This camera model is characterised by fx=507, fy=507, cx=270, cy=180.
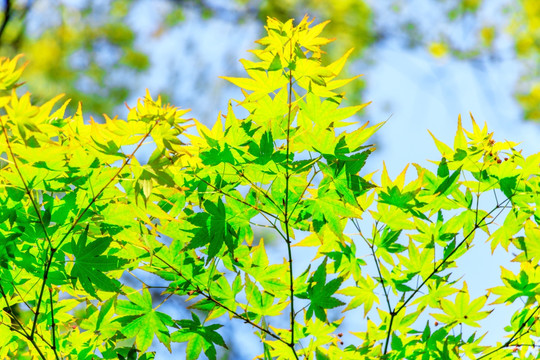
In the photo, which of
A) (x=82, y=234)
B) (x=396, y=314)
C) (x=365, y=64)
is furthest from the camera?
(x=365, y=64)

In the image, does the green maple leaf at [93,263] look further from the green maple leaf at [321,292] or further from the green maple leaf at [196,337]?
the green maple leaf at [321,292]

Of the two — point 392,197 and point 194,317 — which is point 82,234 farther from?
point 392,197

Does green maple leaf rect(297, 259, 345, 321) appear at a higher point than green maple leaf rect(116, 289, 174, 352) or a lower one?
higher

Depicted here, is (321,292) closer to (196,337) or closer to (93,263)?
(196,337)

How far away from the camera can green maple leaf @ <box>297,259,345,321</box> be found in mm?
660

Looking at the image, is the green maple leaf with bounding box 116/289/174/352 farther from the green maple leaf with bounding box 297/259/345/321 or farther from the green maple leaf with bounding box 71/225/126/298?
the green maple leaf with bounding box 297/259/345/321

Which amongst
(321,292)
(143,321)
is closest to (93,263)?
(143,321)

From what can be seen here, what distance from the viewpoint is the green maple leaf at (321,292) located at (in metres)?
0.66

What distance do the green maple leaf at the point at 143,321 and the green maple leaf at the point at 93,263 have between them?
73mm

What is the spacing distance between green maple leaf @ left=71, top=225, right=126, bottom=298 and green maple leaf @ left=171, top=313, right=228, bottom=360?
0.39ft

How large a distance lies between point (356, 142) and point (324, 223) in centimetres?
11

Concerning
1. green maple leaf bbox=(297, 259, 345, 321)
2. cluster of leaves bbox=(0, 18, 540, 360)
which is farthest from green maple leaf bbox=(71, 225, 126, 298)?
green maple leaf bbox=(297, 259, 345, 321)

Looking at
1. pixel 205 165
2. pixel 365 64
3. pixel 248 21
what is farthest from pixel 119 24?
pixel 205 165

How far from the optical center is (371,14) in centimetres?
537
